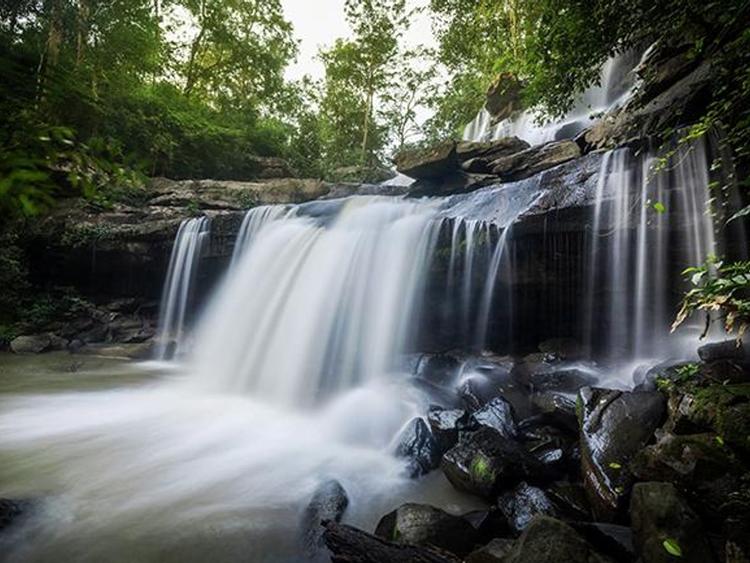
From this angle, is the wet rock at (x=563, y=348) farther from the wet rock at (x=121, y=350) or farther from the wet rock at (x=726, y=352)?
the wet rock at (x=121, y=350)

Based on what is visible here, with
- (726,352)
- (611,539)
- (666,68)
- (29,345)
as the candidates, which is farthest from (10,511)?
(666,68)

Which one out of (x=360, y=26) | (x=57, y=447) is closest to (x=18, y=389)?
(x=57, y=447)

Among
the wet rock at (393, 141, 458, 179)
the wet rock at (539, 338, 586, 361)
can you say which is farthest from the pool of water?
the wet rock at (393, 141, 458, 179)

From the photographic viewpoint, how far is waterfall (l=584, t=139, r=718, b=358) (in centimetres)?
482

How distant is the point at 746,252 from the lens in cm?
457

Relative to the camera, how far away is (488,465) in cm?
332

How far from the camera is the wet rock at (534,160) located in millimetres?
8531

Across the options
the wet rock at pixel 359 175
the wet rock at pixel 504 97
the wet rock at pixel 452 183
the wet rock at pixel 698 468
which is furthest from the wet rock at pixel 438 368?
the wet rock at pixel 359 175

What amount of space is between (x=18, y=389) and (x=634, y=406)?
28.6ft

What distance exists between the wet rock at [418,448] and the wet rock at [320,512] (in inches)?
33.3

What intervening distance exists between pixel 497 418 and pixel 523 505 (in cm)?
151

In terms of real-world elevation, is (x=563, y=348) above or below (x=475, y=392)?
above

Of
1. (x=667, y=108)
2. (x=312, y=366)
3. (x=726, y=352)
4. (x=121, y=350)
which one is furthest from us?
(x=121, y=350)

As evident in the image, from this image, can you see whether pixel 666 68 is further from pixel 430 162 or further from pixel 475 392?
pixel 475 392
